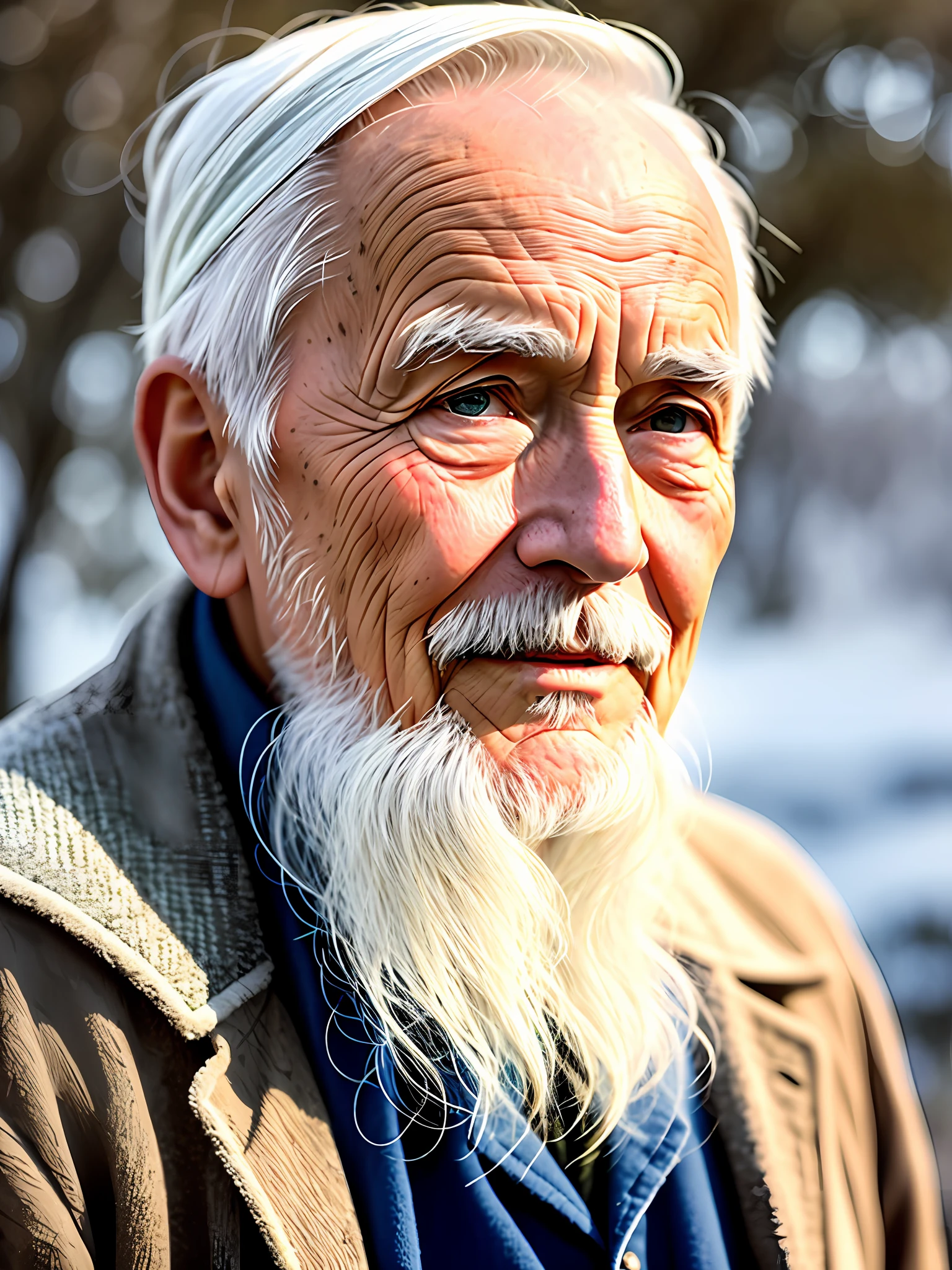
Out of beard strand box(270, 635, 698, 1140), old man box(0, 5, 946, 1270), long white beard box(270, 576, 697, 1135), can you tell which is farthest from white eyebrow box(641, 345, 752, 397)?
beard strand box(270, 635, 698, 1140)

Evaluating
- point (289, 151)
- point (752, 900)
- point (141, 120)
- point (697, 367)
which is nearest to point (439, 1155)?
point (752, 900)

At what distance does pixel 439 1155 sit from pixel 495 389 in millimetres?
1136

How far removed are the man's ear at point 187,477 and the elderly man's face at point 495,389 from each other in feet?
0.51

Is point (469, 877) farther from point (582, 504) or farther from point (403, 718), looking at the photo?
point (582, 504)

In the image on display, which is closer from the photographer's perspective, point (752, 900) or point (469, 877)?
point (469, 877)

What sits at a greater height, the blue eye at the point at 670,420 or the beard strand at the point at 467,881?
the blue eye at the point at 670,420

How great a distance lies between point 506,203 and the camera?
4.57ft

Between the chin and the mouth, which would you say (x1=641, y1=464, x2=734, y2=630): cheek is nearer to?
the mouth

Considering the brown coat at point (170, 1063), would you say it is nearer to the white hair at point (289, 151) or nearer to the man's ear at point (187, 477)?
the man's ear at point (187, 477)

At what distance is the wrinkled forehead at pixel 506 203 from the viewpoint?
1.39 meters

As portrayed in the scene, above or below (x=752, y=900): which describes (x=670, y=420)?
above

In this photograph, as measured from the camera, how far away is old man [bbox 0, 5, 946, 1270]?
1.34 m

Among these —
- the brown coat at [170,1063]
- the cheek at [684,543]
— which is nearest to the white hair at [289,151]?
the cheek at [684,543]

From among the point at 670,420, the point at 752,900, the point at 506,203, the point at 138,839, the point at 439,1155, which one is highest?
the point at 506,203
